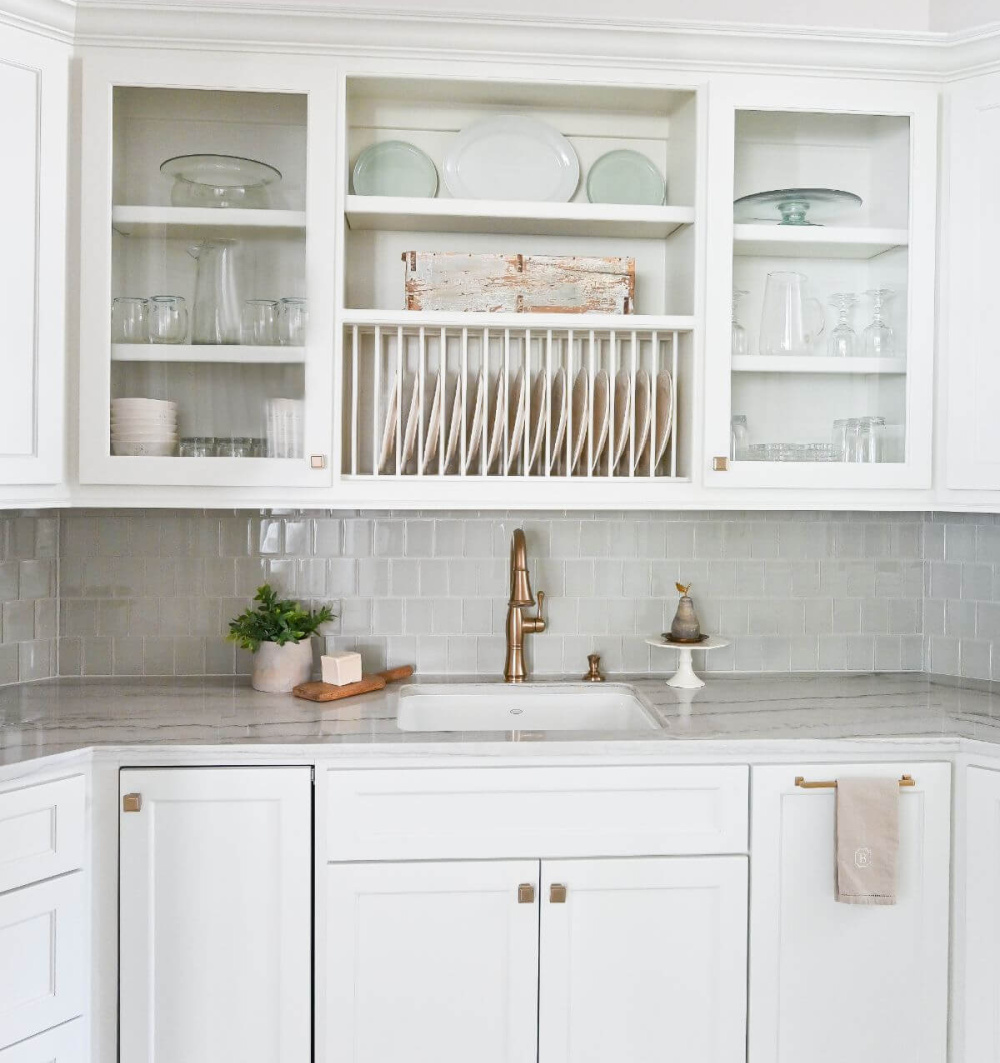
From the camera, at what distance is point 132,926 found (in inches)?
64.4

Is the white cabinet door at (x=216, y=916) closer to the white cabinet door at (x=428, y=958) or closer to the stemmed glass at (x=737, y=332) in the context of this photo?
the white cabinet door at (x=428, y=958)

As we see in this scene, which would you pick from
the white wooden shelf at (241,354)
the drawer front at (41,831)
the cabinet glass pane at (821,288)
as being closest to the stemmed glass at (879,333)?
the cabinet glass pane at (821,288)

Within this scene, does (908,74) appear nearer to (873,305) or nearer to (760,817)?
(873,305)

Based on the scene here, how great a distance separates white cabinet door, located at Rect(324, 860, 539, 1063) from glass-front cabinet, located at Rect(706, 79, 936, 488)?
942 mm

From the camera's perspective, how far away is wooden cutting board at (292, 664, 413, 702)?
6.37ft

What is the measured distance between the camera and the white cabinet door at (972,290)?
192 cm

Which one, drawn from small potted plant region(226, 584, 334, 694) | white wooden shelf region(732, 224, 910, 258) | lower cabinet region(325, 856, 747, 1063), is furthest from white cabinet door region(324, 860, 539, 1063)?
white wooden shelf region(732, 224, 910, 258)

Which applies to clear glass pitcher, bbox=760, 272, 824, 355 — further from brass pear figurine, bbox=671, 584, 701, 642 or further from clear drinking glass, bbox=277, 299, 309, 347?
clear drinking glass, bbox=277, 299, 309, 347

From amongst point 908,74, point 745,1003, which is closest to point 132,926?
point 745,1003

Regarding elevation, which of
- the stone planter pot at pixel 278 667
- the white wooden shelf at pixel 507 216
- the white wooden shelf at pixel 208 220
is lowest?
the stone planter pot at pixel 278 667

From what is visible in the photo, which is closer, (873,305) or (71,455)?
(71,455)

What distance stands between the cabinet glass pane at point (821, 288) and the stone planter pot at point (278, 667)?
103 cm

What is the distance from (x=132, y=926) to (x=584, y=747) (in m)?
0.85

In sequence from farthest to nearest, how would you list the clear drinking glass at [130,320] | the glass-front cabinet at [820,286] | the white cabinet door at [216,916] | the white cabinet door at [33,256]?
the glass-front cabinet at [820,286], the clear drinking glass at [130,320], the white cabinet door at [33,256], the white cabinet door at [216,916]
